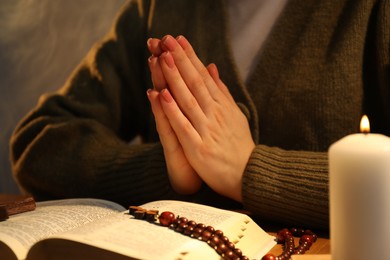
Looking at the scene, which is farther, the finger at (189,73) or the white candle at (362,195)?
the finger at (189,73)

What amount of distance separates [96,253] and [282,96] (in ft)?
1.80

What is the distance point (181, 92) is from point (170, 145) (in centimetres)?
9

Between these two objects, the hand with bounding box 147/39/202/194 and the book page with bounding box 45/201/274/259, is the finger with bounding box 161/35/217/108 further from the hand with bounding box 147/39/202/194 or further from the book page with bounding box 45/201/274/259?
the book page with bounding box 45/201/274/259

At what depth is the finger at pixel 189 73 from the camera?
857 millimetres

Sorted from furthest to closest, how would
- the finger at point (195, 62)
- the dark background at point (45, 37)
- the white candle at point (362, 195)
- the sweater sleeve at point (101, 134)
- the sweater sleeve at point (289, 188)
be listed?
the dark background at point (45, 37), the sweater sleeve at point (101, 134), the finger at point (195, 62), the sweater sleeve at point (289, 188), the white candle at point (362, 195)

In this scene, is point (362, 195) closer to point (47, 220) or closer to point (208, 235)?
point (208, 235)

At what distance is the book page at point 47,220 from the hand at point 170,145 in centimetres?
12

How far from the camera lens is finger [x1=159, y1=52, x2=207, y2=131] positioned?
2.78ft

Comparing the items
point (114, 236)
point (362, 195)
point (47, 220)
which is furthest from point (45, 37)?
point (362, 195)

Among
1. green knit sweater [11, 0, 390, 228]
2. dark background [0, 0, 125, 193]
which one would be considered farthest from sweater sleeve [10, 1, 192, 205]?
dark background [0, 0, 125, 193]

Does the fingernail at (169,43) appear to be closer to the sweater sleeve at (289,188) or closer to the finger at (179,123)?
the finger at (179,123)

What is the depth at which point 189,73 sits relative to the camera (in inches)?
34.0

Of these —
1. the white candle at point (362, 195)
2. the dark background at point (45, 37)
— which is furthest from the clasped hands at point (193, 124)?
the dark background at point (45, 37)

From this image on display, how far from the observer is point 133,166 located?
0.98m
